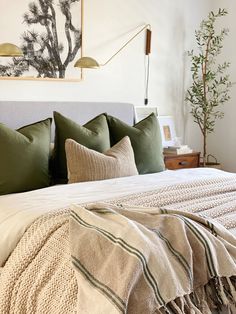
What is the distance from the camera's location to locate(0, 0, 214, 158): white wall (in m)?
3.54

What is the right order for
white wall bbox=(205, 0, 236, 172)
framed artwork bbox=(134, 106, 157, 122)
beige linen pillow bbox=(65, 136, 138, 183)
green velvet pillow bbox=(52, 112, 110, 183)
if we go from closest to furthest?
beige linen pillow bbox=(65, 136, 138, 183)
green velvet pillow bbox=(52, 112, 110, 183)
framed artwork bbox=(134, 106, 157, 122)
white wall bbox=(205, 0, 236, 172)

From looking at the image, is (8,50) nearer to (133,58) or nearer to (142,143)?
(142,143)

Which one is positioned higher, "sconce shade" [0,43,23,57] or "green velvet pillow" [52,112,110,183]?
"sconce shade" [0,43,23,57]

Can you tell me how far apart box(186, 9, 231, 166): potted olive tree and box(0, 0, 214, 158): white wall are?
10cm

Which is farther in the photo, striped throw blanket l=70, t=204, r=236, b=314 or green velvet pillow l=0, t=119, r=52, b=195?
green velvet pillow l=0, t=119, r=52, b=195

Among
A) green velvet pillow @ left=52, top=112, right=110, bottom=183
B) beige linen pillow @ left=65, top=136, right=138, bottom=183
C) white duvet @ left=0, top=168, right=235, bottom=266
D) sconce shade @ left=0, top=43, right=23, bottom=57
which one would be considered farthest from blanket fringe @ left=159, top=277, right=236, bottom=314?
sconce shade @ left=0, top=43, right=23, bottom=57

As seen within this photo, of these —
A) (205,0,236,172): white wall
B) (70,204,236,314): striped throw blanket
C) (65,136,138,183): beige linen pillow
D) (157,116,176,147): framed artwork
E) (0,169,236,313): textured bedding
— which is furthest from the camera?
(205,0,236,172): white wall

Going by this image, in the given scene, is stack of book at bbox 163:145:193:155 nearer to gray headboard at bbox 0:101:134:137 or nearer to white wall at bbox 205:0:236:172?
gray headboard at bbox 0:101:134:137

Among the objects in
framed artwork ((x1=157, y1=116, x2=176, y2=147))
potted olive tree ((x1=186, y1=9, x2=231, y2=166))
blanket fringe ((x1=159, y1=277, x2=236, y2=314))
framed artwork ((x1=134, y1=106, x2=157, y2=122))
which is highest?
potted olive tree ((x1=186, y1=9, x2=231, y2=166))

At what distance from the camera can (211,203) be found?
221 centimetres

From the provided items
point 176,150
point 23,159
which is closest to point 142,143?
point 176,150

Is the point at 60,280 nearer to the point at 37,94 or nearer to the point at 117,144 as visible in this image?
the point at 117,144

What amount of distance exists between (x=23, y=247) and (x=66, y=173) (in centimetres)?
108

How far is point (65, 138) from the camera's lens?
290 centimetres
